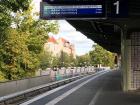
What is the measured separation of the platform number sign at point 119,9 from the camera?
885 inches

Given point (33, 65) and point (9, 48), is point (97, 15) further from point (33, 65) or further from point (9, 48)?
point (33, 65)

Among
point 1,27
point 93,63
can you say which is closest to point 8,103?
point 1,27

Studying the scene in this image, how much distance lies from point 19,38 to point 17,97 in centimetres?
2658

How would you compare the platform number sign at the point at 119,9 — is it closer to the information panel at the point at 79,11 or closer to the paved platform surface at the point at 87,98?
the information panel at the point at 79,11

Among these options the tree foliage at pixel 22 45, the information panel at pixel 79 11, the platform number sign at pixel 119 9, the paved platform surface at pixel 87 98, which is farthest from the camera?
the tree foliage at pixel 22 45

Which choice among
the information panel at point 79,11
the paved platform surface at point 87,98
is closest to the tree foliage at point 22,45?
the paved platform surface at point 87,98

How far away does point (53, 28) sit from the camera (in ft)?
211

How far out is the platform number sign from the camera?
22.5 metres

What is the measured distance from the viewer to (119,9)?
22547 millimetres

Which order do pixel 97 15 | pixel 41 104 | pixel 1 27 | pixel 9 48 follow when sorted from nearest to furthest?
1. pixel 41 104
2. pixel 97 15
3. pixel 1 27
4. pixel 9 48

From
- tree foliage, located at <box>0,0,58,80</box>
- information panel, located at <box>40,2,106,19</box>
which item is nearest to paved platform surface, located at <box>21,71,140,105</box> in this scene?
information panel, located at <box>40,2,106,19</box>

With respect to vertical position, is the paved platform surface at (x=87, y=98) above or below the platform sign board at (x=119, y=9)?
below

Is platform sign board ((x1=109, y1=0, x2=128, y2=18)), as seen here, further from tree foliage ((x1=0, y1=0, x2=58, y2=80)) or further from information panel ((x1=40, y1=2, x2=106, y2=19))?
tree foliage ((x1=0, y1=0, x2=58, y2=80))

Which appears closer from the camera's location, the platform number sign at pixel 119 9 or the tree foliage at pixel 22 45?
the platform number sign at pixel 119 9
